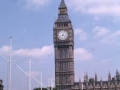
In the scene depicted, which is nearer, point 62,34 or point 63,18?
point 62,34

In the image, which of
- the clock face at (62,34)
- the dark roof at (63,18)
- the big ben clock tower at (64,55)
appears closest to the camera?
the big ben clock tower at (64,55)

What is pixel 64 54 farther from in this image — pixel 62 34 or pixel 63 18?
pixel 63 18

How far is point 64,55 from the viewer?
126375 millimetres


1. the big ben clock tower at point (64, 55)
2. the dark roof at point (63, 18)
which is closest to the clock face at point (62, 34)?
the big ben clock tower at point (64, 55)

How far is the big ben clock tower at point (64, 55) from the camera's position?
12512 centimetres

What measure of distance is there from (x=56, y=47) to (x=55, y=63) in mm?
5031

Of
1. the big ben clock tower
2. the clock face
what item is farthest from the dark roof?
the clock face

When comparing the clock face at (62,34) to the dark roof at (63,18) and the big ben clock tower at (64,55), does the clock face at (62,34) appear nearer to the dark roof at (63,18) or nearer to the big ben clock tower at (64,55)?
the big ben clock tower at (64,55)

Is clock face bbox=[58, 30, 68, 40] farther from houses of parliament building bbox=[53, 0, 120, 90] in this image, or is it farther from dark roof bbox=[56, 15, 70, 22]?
dark roof bbox=[56, 15, 70, 22]

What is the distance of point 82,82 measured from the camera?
440ft

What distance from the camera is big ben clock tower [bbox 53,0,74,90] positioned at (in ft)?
411

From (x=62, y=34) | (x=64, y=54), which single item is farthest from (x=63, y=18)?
(x=64, y=54)

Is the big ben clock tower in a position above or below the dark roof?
below

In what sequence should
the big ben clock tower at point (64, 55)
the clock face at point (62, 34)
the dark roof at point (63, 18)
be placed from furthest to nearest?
the dark roof at point (63, 18)
the clock face at point (62, 34)
the big ben clock tower at point (64, 55)
